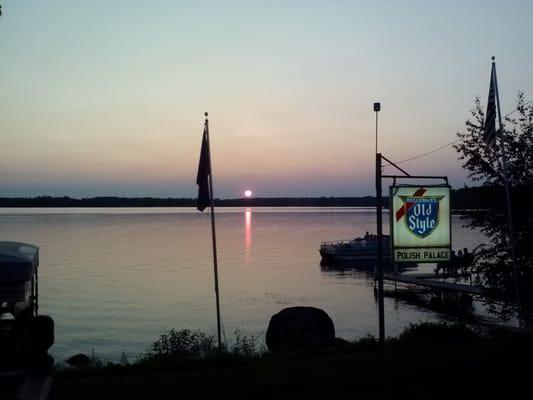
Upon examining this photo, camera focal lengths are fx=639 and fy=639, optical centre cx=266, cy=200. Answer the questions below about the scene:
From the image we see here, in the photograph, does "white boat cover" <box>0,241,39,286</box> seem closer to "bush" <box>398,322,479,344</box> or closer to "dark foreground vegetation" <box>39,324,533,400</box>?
"dark foreground vegetation" <box>39,324,533,400</box>

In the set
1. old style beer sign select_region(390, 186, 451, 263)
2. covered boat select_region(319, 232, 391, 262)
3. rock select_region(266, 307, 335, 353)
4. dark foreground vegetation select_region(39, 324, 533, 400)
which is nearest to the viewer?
dark foreground vegetation select_region(39, 324, 533, 400)

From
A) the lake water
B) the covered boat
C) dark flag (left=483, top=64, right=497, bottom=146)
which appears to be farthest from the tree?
the covered boat

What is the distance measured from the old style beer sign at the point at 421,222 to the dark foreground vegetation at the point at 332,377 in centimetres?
322

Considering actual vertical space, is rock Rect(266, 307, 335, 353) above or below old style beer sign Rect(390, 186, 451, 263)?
below

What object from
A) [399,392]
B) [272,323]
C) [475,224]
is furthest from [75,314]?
[399,392]

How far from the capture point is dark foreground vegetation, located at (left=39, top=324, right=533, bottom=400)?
10.3 metres

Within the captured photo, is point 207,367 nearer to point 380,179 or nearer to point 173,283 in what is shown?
point 380,179

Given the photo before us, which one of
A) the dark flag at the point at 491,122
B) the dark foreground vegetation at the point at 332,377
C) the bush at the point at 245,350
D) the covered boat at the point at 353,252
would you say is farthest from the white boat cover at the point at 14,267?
the covered boat at the point at 353,252

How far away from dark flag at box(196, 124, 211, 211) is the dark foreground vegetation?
20.0ft

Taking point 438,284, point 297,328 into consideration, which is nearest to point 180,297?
point 438,284

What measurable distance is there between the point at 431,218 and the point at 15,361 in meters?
11.3

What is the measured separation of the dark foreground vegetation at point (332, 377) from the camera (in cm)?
1034

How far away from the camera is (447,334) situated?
1742 centimetres

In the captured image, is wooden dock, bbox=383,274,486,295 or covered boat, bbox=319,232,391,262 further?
covered boat, bbox=319,232,391,262
